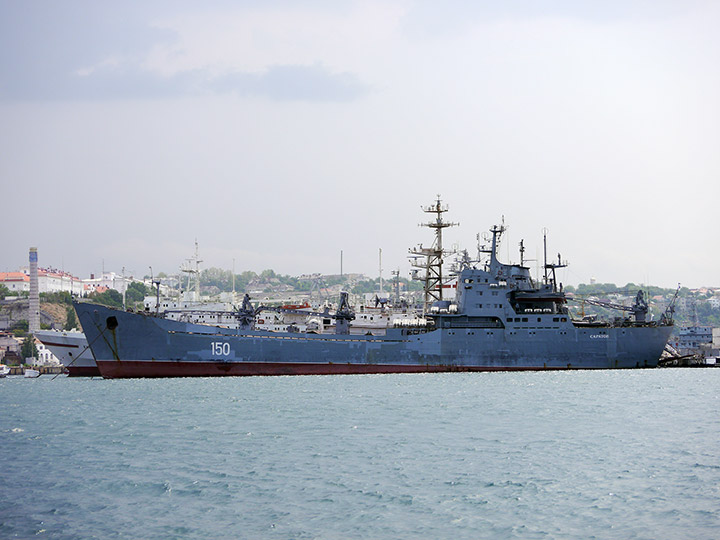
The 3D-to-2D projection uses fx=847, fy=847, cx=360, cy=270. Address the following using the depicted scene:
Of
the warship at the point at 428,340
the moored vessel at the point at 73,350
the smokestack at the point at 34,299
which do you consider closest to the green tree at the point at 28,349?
the smokestack at the point at 34,299

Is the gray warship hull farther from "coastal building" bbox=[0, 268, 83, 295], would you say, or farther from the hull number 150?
Result: "coastal building" bbox=[0, 268, 83, 295]

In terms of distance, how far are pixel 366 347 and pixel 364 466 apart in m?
29.4

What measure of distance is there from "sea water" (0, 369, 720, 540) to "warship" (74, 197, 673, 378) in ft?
27.9

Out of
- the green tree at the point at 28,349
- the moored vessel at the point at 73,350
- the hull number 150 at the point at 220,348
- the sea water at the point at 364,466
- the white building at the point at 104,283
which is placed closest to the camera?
the sea water at the point at 364,466

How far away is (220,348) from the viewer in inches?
1907

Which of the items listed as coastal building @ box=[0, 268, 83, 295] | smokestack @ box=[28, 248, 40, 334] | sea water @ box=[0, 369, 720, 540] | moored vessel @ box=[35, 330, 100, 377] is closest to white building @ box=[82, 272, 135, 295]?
coastal building @ box=[0, 268, 83, 295]

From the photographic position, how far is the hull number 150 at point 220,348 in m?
48.2

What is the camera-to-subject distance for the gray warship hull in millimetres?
47188

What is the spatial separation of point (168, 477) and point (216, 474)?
3.80 feet

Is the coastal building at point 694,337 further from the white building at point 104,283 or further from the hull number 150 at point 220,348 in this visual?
the white building at point 104,283

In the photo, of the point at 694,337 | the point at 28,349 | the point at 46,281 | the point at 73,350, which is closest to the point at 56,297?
the point at 46,281

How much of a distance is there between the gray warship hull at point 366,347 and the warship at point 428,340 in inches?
2.4

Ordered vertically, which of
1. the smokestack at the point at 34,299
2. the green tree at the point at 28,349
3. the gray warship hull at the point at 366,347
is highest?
the smokestack at the point at 34,299

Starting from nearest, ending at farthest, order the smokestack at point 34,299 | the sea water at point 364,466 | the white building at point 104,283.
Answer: the sea water at point 364,466
the smokestack at point 34,299
the white building at point 104,283
